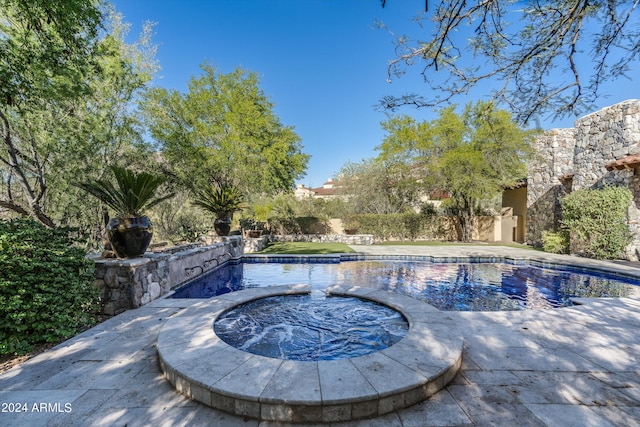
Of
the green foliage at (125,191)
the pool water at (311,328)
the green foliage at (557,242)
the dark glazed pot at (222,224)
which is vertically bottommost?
the pool water at (311,328)

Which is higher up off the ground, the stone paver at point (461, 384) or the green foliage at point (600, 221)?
the green foliage at point (600, 221)

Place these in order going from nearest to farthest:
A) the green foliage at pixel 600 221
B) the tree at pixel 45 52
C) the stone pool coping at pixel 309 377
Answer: the stone pool coping at pixel 309 377
the tree at pixel 45 52
the green foliage at pixel 600 221

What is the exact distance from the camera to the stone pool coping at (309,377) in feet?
7.38

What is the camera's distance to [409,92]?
3.55m

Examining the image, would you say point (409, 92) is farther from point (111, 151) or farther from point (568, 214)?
point (568, 214)

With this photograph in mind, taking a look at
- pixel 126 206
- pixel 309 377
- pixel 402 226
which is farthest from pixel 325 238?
pixel 309 377

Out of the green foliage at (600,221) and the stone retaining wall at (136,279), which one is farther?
the green foliage at (600,221)

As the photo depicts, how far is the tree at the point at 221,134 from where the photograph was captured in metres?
13.8

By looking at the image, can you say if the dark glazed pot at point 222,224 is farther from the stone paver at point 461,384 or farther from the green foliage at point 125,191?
the stone paver at point 461,384

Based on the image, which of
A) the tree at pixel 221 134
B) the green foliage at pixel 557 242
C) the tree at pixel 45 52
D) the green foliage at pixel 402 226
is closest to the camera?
the tree at pixel 45 52

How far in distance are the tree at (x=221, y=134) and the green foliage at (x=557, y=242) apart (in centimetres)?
1272

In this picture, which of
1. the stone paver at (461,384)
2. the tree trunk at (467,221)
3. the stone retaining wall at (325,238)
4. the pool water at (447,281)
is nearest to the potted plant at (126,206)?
the stone paver at (461,384)

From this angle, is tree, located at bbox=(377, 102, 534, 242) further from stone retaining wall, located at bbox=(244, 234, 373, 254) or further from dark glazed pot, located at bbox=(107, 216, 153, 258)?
dark glazed pot, located at bbox=(107, 216, 153, 258)

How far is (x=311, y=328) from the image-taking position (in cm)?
425
